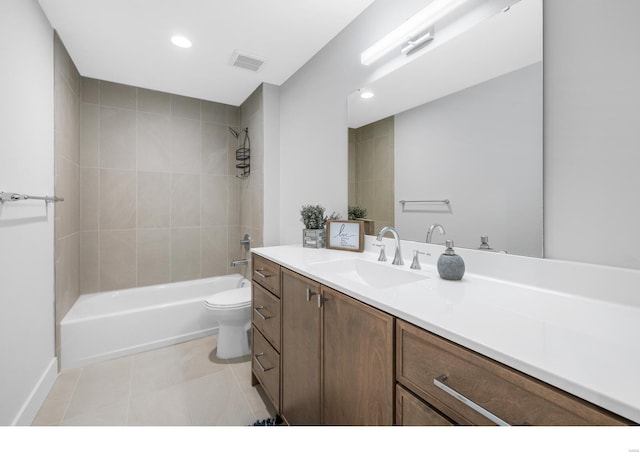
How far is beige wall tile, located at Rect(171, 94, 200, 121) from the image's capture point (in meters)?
3.02

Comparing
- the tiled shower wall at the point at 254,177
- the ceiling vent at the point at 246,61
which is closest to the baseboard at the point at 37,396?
the tiled shower wall at the point at 254,177

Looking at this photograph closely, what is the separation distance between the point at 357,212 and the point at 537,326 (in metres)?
1.24

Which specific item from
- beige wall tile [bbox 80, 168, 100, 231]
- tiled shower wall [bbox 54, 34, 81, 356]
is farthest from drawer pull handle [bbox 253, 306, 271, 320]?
beige wall tile [bbox 80, 168, 100, 231]

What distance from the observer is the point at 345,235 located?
1.86 meters

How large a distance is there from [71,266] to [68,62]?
64.2 inches

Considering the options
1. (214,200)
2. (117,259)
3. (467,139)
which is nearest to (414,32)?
(467,139)

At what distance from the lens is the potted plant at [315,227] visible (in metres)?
1.95

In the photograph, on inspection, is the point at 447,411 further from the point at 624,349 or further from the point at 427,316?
the point at 624,349

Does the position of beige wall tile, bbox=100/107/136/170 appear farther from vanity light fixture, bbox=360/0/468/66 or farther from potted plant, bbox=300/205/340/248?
vanity light fixture, bbox=360/0/468/66

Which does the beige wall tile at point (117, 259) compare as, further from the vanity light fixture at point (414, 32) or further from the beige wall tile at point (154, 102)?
the vanity light fixture at point (414, 32)

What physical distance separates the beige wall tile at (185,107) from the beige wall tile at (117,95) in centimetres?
35

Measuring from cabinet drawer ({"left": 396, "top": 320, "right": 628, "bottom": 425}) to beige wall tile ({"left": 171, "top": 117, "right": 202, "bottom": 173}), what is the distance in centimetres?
298

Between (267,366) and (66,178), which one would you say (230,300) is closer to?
(267,366)

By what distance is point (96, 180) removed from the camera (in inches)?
107
